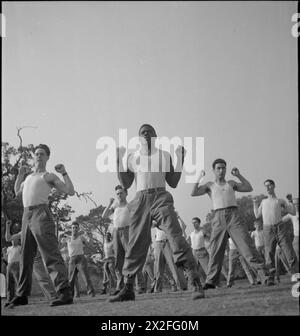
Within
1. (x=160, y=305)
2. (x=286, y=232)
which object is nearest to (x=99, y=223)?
(x=286, y=232)

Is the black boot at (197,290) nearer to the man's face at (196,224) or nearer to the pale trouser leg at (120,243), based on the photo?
the pale trouser leg at (120,243)

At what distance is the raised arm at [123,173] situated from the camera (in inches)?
243

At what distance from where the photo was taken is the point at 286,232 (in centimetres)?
880

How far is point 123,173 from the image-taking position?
632cm

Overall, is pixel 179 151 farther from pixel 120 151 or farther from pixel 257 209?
pixel 257 209

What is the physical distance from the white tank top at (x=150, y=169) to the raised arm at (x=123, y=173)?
0.09 metres

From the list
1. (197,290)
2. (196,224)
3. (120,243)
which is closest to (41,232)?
(197,290)

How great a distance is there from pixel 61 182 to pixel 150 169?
1304 millimetres

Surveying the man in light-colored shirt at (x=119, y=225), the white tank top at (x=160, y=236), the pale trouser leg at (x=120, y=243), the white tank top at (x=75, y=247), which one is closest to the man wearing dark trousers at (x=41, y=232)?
the man in light-colored shirt at (x=119, y=225)

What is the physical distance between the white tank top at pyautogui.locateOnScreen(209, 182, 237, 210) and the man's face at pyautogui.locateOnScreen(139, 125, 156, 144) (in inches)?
76.5
